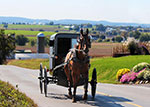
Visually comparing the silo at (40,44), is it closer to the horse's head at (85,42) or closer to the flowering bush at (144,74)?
the flowering bush at (144,74)

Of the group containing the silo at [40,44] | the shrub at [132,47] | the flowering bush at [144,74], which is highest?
the flowering bush at [144,74]

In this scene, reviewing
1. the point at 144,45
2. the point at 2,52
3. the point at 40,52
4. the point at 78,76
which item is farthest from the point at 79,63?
the point at 40,52

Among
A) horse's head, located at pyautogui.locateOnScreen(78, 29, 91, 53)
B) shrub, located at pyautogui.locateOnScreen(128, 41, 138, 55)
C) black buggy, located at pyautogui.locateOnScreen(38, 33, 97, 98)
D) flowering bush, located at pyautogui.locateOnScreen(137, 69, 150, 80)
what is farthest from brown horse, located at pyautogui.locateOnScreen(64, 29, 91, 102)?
shrub, located at pyautogui.locateOnScreen(128, 41, 138, 55)

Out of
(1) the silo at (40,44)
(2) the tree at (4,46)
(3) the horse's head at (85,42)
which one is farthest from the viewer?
(1) the silo at (40,44)

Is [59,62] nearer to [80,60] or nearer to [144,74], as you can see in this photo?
[80,60]

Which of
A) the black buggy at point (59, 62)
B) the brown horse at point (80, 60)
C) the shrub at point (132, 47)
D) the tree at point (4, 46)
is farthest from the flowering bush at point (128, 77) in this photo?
the tree at point (4, 46)

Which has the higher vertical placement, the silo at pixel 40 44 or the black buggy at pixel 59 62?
the black buggy at pixel 59 62

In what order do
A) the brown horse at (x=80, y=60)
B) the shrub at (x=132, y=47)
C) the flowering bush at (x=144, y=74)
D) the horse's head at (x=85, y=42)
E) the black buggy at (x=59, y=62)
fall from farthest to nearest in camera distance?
the shrub at (x=132, y=47), the flowering bush at (x=144, y=74), the black buggy at (x=59, y=62), the brown horse at (x=80, y=60), the horse's head at (x=85, y=42)

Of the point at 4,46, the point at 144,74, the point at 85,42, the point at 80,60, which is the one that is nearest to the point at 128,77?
the point at 144,74

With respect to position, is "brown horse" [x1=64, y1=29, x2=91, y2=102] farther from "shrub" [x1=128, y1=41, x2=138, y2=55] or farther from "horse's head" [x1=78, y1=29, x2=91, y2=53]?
"shrub" [x1=128, y1=41, x2=138, y2=55]

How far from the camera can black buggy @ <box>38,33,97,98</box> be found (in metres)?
18.1

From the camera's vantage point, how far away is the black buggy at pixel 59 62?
59.5 ft

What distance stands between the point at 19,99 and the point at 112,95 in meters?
5.25

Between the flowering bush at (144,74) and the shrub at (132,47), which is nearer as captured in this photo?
the flowering bush at (144,74)
